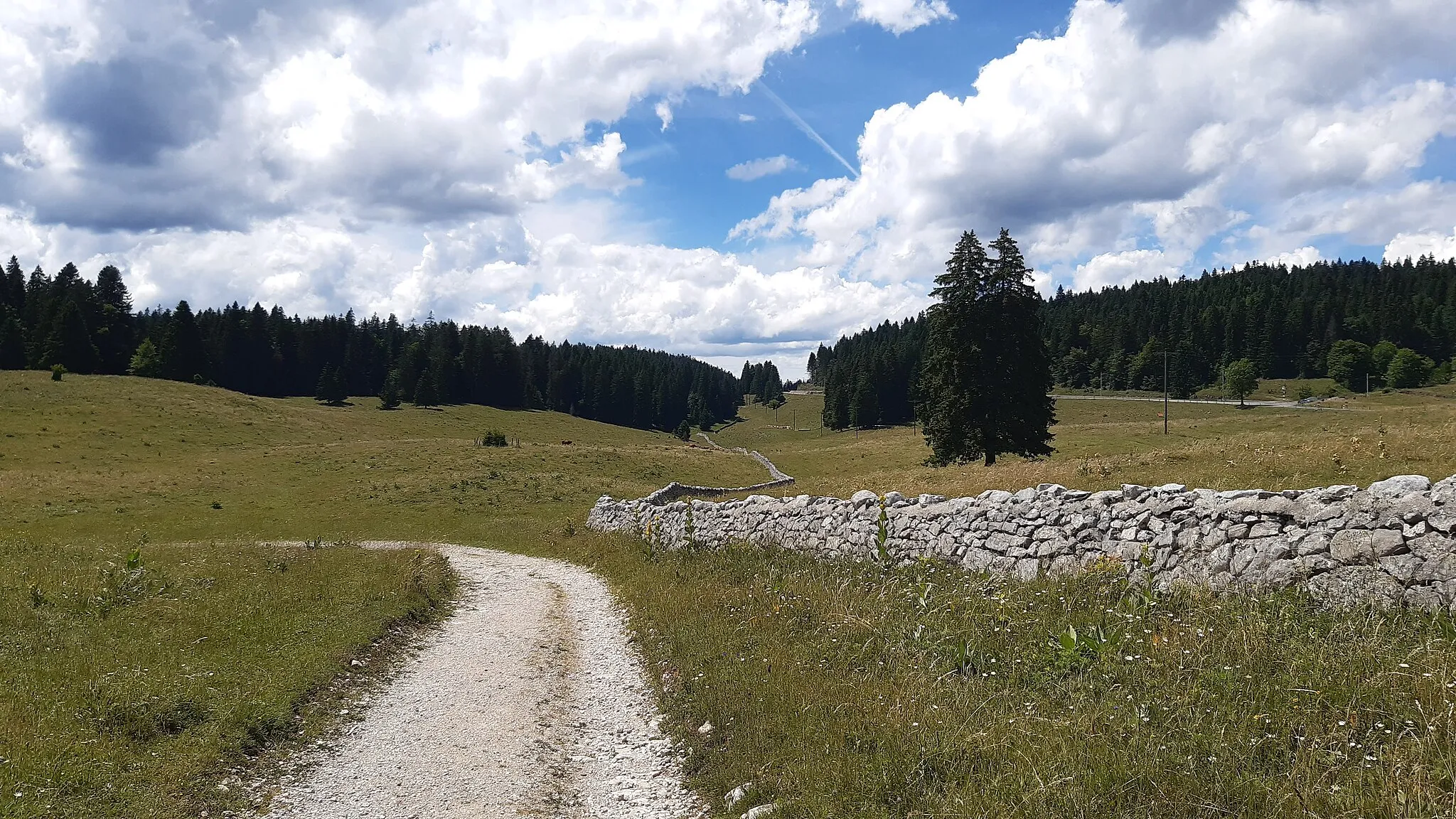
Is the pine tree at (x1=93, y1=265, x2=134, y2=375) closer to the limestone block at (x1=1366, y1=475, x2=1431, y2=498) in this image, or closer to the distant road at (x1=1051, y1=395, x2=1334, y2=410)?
the limestone block at (x1=1366, y1=475, x2=1431, y2=498)

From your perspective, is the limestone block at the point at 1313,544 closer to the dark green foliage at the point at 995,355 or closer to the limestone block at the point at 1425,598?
the limestone block at the point at 1425,598

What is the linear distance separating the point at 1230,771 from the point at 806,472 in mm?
57230

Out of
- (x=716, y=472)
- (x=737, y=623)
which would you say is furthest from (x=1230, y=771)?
(x=716, y=472)

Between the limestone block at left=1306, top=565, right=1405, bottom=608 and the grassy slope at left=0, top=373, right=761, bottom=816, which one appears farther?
the limestone block at left=1306, top=565, right=1405, bottom=608

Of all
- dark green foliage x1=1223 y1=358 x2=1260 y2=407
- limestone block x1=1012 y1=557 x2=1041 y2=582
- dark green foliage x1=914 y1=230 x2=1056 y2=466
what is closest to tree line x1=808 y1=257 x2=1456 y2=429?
dark green foliage x1=1223 y1=358 x2=1260 y2=407

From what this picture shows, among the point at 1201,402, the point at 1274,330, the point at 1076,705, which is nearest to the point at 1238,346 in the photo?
the point at 1274,330

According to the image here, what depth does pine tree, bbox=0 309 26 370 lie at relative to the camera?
8600 cm

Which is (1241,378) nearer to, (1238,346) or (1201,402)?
(1201,402)

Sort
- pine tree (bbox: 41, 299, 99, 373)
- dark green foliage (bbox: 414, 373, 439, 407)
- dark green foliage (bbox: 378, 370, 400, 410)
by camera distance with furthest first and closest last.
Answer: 1. dark green foliage (bbox: 414, 373, 439, 407)
2. dark green foliage (bbox: 378, 370, 400, 410)
3. pine tree (bbox: 41, 299, 99, 373)

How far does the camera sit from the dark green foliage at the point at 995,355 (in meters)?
37.6

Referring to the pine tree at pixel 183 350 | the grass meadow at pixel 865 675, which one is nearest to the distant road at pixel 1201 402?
the grass meadow at pixel 865 675

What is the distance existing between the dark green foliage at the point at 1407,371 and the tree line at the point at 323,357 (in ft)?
410

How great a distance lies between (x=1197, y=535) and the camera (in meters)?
9.34

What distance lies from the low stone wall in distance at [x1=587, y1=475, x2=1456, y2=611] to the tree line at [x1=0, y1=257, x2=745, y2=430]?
95704mm
